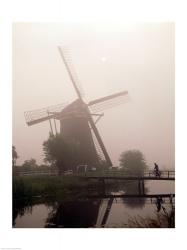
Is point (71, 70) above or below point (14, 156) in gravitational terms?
above

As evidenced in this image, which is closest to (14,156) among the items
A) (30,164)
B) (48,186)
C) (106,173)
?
(30,164)

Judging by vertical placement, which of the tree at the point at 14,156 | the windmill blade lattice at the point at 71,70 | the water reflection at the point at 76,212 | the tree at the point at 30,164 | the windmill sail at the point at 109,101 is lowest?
the water reflection at the point at 76,212

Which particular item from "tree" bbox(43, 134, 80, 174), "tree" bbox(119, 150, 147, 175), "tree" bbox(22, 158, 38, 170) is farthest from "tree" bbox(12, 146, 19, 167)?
"tree" bbox(119, 150, 147, 175)

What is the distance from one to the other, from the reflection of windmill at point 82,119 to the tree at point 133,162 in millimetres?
94

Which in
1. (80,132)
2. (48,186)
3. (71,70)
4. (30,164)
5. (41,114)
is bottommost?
(48,186)

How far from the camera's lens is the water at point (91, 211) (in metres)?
2.34

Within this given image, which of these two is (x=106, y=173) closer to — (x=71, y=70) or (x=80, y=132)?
(x=80, y=132)

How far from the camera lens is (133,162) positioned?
2340 mm

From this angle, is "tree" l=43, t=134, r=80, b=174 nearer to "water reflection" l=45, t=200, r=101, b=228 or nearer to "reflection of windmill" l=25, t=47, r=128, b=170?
"reflection of windmill" l=25, t=47, r=128, b=170

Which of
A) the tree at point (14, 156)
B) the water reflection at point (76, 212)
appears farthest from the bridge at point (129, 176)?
the tree at point (14, 156)

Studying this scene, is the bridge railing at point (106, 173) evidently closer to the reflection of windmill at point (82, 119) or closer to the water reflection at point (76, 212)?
the reflection of windmill at point (82, 119)

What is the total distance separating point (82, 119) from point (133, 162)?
1.41 ft

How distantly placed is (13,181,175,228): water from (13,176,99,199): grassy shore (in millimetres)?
56
